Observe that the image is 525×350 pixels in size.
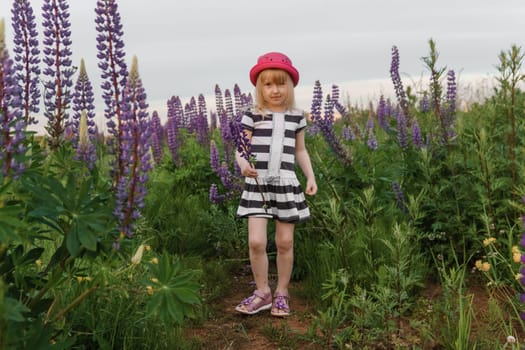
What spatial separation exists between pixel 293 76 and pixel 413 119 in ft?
4.94

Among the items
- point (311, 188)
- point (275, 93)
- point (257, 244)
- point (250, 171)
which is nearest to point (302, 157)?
point (311, 188)

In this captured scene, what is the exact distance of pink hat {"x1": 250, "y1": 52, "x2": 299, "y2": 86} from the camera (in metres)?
4.03

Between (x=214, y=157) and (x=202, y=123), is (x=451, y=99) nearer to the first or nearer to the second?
(x=214, y=157)

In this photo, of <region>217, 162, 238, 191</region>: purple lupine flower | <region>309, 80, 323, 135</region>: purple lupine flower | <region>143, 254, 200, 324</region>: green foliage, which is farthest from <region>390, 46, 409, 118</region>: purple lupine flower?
<region>143, 254, 200, 324</region>: green foliage

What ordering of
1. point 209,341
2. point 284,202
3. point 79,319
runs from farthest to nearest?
point 284,202, point 209,341, point 79,319

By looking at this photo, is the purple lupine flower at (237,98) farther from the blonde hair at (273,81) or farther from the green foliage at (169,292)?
the green foliage at (169,292)

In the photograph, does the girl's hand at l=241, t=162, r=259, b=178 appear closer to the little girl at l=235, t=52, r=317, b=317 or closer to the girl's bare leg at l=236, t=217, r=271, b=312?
the little girl at l=235, t=52, r=317, b=317

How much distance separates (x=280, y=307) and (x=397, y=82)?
2.68 meters

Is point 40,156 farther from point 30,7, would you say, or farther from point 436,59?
point 436,59

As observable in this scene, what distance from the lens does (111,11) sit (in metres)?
2.53

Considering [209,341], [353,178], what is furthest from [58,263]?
[353,178]

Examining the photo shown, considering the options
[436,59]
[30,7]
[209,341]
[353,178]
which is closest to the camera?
[30,7]

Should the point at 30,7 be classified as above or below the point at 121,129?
above

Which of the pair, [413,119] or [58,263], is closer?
[58,263]
